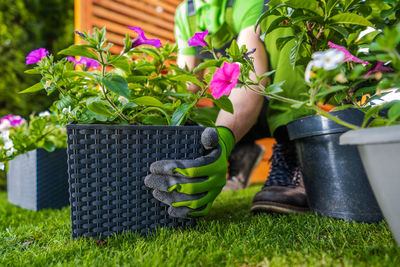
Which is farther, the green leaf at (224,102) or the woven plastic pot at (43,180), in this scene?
the woven plastic pot at (43,180)

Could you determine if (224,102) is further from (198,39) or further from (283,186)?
(283,186)

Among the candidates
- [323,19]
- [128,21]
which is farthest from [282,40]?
[128,21]

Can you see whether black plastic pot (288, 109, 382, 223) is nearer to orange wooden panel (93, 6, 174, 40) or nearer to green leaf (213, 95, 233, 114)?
green leaf (213, 95, 233, 114)

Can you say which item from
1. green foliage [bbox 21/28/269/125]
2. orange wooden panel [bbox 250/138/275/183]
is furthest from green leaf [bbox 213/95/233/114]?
orange wooden panel [bbox 250/138/275/183]

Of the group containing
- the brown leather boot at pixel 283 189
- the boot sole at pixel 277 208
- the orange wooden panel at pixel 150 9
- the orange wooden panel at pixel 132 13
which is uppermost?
the orange wooden panel at pixel 150 9

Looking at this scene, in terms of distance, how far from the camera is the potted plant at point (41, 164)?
1.23 meters

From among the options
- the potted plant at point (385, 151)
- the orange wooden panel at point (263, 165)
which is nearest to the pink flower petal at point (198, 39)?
the potted plant at point (385, 151)

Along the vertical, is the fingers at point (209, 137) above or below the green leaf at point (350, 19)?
below

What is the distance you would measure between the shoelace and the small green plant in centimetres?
91

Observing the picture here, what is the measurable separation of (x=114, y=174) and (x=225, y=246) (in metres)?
0.34

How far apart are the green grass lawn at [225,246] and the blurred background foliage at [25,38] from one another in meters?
1.86

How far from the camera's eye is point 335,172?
0.88 metres

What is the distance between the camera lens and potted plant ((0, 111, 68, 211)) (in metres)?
1.23

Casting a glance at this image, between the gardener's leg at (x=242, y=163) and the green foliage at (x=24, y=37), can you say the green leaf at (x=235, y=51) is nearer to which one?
the gardener's leg at (x=242, y=163)
